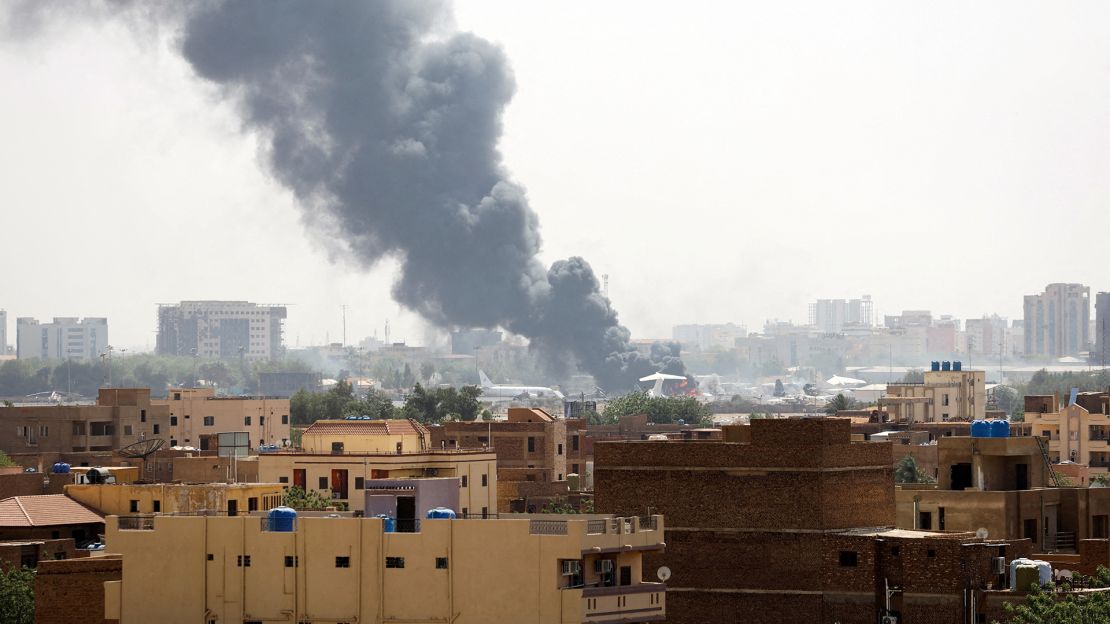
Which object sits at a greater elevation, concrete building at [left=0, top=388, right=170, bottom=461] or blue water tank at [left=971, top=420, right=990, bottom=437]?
blue water tank at [left=971, top=420, right=990, bottom=437]

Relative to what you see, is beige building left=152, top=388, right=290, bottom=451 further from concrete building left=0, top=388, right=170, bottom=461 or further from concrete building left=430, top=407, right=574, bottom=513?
concrete building left=430, top=407, right=574, bottom=513

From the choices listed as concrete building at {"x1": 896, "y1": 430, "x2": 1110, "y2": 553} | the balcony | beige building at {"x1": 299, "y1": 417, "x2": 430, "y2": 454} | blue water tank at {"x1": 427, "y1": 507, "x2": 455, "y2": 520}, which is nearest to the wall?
blue water tank at {"x1": 427, "y1": 507, "x2": 455, "y2": 520}

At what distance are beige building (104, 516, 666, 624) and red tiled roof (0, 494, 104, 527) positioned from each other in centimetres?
1652

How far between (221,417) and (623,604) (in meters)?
74.1

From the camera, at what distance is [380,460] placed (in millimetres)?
60062

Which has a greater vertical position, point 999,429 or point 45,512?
point 999,429

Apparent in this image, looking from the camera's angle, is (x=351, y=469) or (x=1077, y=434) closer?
(x=351, y=469)

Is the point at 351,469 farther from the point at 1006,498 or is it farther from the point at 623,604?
the point at 623,604

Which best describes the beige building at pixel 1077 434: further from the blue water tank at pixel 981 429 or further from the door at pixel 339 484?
the blue water tank at pixel 981 429

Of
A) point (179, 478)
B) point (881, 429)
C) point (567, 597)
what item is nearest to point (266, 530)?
point (567, 597)

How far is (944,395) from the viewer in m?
124

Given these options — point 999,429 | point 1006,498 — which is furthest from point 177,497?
A: point 999,429

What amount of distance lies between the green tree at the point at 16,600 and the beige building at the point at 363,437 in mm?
21423

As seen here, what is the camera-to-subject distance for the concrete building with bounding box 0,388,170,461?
9450cm
